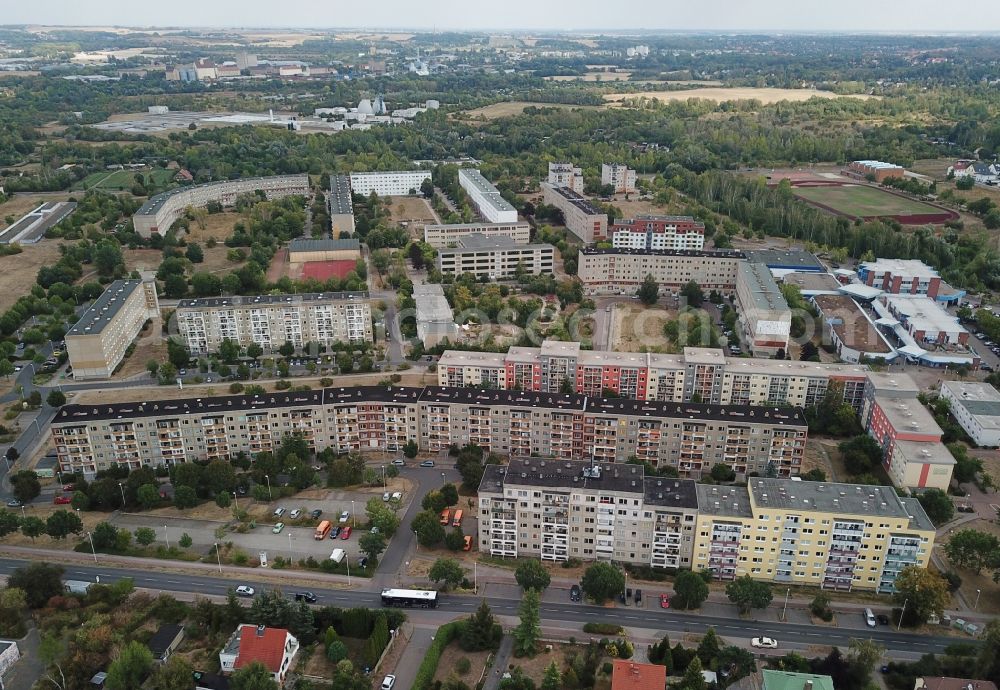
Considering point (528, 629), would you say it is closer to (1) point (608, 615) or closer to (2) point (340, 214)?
(1) point (608, 615)

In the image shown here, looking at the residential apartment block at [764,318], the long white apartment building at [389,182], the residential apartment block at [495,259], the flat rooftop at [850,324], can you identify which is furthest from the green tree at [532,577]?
the long white apartment building at [389,182]

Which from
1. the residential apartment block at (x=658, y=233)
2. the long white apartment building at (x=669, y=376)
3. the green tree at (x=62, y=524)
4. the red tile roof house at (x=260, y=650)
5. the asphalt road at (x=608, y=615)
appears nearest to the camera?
the red tile roof house at (x=260, y=650)

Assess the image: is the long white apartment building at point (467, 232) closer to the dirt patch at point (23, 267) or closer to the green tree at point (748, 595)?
the dirt patch at point (23, 267)

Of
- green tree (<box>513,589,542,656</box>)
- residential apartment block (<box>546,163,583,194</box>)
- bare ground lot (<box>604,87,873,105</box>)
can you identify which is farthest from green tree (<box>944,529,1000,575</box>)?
bare ground lot (<box>604,87,873,105</box>)

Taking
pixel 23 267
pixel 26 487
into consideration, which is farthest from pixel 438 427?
pixel 23 267

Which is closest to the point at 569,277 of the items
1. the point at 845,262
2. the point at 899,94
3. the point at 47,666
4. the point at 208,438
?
the point at 845,262

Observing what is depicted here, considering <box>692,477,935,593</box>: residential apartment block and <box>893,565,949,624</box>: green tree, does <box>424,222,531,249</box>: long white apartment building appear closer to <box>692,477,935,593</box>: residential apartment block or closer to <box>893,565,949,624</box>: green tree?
<box>692,477,935,593</box>: residential apartment block

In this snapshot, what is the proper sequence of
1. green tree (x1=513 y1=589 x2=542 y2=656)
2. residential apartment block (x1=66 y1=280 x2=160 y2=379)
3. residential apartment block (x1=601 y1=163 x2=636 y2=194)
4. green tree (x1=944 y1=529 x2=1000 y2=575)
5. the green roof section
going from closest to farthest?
1. the green roof section
2. green tree (x1=513 y1=589 x2=542 y2=656)
3. green tree (x1=944 y1=529 x2=1000 y2=575)
4. residential apartment block (x1=66 y1=280 x2=160 y2=379)
5. residential apartment block (x1=601 y1=163 x2=636 y2=194)
